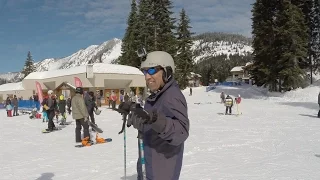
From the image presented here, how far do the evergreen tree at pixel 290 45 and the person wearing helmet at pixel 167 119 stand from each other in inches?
1360

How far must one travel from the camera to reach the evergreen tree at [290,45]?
3394cm

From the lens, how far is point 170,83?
243 cm

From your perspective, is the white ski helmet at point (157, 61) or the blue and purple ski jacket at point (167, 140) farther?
the white ski helmet at point (157, 61)

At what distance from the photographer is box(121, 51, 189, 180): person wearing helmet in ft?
7.16

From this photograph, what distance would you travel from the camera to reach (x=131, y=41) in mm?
50781

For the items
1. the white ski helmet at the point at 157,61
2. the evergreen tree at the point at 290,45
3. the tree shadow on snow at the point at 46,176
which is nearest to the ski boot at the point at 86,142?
Answer: the tree shadow on snow at the point at 46,176

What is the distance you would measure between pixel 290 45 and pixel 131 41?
26289 mm

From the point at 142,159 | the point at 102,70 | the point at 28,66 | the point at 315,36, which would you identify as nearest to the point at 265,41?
the point at 315,36

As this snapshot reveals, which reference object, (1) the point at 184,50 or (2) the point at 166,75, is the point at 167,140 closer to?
(2) the point at 166,75

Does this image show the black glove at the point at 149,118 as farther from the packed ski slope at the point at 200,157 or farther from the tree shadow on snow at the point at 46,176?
the tree shadow on snow at the point at 46,176

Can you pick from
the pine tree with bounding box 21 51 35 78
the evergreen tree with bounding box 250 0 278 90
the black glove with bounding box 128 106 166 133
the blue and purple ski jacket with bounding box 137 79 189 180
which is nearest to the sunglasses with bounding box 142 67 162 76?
the blue and purple ski jacket with bounding box 137 79 189 180

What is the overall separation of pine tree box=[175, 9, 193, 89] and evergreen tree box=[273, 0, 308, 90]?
63.2 ft

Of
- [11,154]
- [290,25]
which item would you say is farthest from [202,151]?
[290,25]

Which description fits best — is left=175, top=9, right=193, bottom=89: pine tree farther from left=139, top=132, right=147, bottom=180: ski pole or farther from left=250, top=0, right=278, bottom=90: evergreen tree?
left=139, top=132, right=147, bottom=180: ski pole
